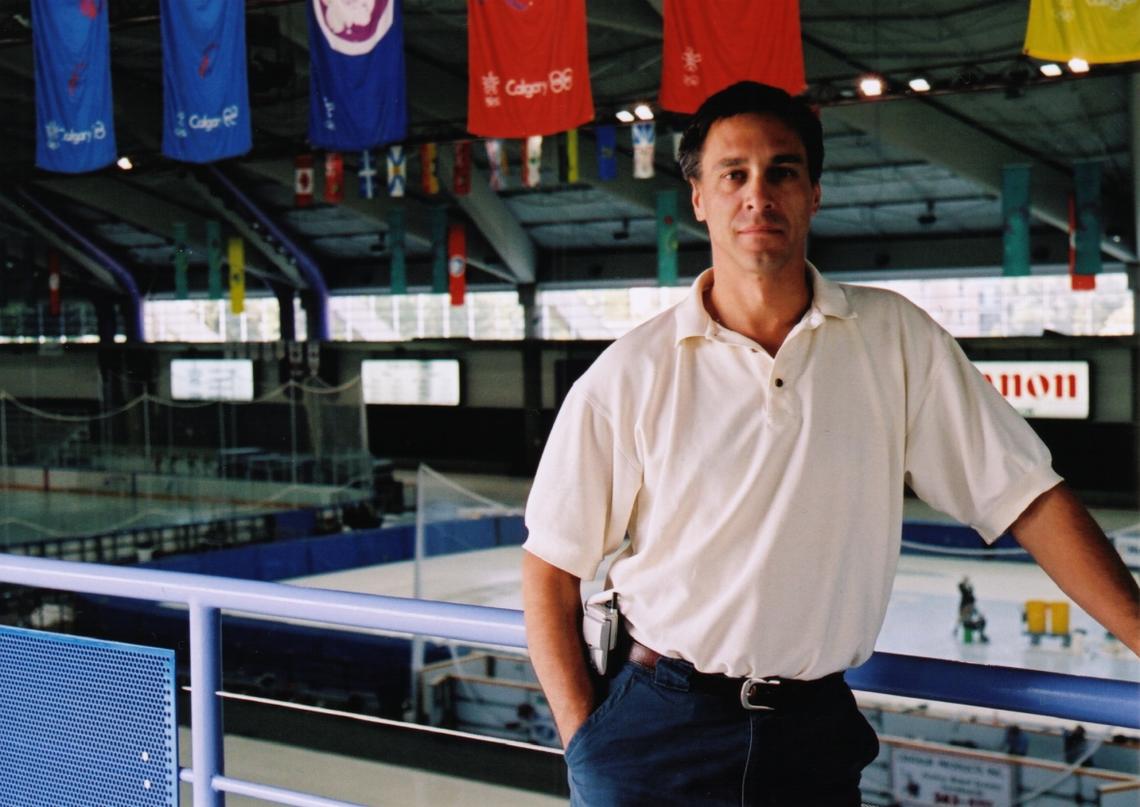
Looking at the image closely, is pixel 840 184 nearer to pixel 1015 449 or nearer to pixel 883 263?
pixel 883 263

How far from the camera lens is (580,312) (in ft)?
102

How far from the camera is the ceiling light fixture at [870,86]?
16.9 metres

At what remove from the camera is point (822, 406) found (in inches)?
63.8

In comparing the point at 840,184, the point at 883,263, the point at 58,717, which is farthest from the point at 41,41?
the point at 883,263

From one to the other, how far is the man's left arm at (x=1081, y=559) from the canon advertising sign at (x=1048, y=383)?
70.3 feet

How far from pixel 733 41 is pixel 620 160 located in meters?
17.2

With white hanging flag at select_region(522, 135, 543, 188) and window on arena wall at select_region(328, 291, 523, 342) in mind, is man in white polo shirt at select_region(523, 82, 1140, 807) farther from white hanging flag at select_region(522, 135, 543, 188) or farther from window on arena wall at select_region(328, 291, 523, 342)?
window on arena wall at select_region(328, 291, 523, 342)

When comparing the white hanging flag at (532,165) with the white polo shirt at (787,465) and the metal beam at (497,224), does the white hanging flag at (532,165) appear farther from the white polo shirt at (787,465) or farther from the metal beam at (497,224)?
the white polo shirt at (787,465)

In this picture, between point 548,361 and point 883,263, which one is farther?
point 548,361

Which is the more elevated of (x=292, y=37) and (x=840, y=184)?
(x=292, y=37)

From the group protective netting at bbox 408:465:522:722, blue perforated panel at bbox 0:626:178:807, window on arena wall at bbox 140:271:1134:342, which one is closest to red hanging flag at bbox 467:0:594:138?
protective netting at bbox 408:465:522:722

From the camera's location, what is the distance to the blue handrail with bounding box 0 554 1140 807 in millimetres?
1559

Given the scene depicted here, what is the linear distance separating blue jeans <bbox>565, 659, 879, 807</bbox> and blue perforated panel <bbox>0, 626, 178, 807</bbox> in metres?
1.11

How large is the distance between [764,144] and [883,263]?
26.3 m
